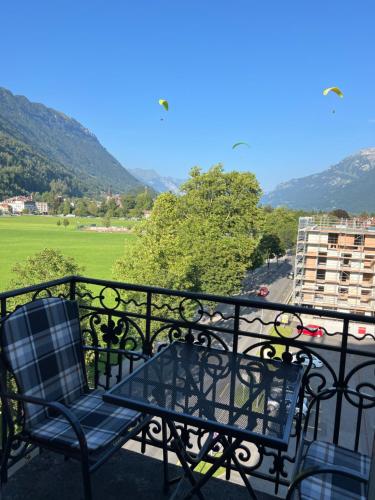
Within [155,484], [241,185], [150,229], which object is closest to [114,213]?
[241,185]

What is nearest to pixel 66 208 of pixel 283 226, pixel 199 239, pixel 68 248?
pixel 68 248

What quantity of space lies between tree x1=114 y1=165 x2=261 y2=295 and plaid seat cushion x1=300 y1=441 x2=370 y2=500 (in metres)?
13.1

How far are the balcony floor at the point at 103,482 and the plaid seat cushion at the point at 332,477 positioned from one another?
59 centimetres

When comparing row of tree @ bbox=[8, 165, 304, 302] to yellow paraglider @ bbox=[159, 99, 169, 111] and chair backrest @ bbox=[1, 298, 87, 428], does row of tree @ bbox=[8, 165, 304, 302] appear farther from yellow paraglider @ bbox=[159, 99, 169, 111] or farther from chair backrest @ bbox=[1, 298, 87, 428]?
chair backrest @ bbox=[1, 298, 87, 428]

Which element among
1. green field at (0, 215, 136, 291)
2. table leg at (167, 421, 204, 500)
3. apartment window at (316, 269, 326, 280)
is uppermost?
table leg at (167, 421, 204, 500)

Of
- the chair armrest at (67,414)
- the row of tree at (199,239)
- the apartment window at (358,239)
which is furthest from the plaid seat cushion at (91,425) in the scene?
the apartment window at (358,239)

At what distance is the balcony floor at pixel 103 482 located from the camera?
6.57 feet

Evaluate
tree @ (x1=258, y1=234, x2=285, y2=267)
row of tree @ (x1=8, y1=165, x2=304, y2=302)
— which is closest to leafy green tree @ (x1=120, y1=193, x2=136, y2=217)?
tree @ (x1=258, y1=234, x2=285, y2=267)

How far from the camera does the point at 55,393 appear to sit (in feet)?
6.52

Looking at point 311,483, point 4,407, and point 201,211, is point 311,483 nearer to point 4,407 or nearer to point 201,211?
point 4,407

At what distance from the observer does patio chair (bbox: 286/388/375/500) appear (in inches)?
48.1

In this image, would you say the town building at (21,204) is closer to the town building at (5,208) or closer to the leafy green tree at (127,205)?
the town building at (5,208)

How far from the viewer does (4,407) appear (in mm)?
1877

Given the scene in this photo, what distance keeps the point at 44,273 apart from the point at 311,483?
12818mm
